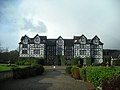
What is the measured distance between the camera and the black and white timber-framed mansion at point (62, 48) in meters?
67.1

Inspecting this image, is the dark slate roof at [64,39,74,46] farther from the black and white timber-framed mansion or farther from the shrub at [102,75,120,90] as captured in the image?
the shrub at [102,75,120,90]

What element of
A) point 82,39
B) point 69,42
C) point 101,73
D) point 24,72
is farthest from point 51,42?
point 101,73

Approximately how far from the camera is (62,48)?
68.8 meters

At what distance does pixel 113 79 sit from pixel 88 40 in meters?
59.6

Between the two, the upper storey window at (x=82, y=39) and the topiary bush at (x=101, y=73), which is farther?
the upper storey window at (x=82, y=39)

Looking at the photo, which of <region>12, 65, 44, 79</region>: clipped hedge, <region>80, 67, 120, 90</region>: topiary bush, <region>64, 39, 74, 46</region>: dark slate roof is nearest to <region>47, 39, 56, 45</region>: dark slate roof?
<region>64, 39, 74, 46</region>: dark slate roof

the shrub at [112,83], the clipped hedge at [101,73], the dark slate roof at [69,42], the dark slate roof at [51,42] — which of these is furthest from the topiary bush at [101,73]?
the dark slate roof at [51,42]

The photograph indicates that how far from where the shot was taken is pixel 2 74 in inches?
884

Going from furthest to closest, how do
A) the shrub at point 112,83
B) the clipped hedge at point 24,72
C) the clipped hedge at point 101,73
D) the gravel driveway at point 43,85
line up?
the clipped hedge at point 24,72
the gravel driveway at point 43,85
the clipped hedge at point 101,73
the shrub at point 112,83

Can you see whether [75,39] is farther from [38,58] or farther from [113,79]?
[113,79]

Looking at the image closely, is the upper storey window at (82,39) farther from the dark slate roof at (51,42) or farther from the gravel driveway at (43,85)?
the gravel driveway at (43,85)

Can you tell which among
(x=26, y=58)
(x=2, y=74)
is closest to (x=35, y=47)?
(x=26, y=58)

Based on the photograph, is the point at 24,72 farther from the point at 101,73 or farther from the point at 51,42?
the point at 51,42

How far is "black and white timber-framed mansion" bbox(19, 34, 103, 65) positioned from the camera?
67062 mm
